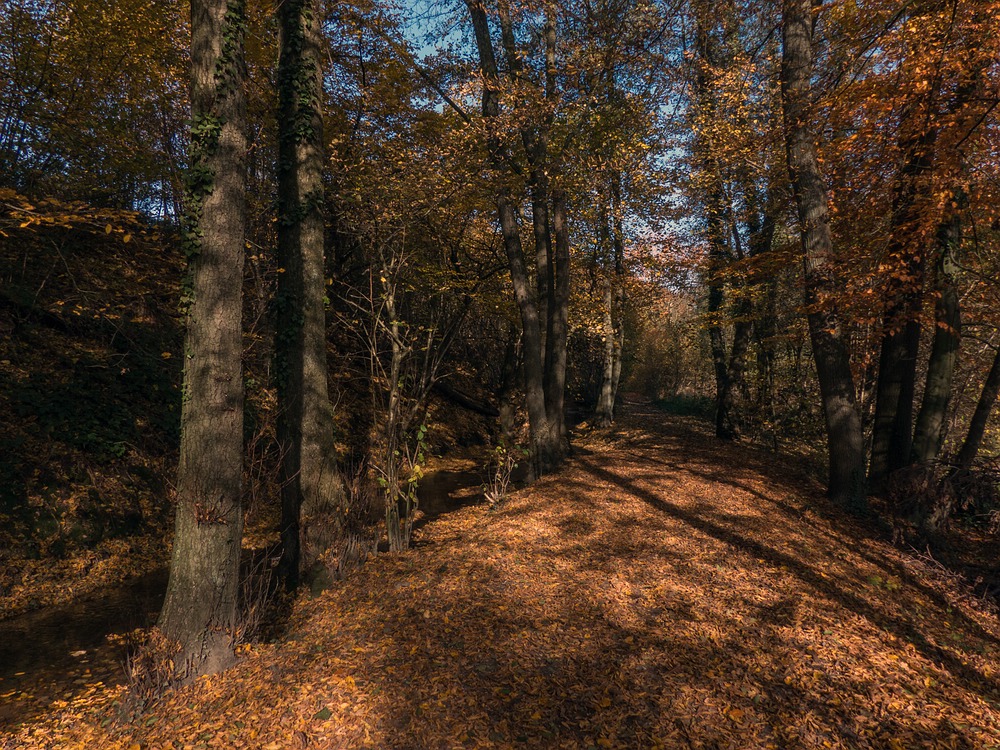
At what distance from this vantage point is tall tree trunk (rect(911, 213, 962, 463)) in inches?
290

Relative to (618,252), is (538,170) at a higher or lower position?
higher

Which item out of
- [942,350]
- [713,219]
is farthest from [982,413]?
[713,219]

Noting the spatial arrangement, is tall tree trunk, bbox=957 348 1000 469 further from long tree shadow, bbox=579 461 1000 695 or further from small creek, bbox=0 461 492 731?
small creek, bbox=0 461 492 731

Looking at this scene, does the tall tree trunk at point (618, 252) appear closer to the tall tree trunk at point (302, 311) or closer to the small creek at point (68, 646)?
the tall tree trunk at point (302, 311)

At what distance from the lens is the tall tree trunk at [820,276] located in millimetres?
7820

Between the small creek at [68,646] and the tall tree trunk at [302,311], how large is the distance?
6.03ft

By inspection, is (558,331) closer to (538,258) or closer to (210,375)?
(538,258)

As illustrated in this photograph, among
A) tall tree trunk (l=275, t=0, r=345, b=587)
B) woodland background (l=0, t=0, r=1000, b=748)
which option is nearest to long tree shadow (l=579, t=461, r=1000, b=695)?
woodland background (l=0, t=0, r=1000, b=748)

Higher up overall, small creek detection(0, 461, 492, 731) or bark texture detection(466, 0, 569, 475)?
bark texture detection(466, 0, 569, 475)

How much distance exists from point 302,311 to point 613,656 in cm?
524

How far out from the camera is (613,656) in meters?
4.11

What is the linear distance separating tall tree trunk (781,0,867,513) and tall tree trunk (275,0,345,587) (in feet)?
24.3

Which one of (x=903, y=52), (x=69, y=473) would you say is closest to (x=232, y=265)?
(x=69, y=473)

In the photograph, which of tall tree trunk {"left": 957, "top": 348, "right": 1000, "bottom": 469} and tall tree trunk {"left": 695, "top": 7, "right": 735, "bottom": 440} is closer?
tall tree trunk {"left": 957, "top": 348, "right": 1000, "bottom": 469}
